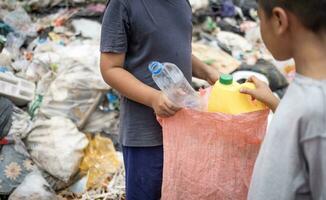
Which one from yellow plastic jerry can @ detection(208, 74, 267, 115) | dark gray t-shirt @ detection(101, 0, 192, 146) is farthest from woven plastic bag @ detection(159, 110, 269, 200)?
dark gray t-shirt @ detection(101, 0, 192, 146)

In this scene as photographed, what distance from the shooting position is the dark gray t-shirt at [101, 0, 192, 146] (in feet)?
4.67

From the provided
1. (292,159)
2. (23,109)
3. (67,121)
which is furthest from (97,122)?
(292,159)

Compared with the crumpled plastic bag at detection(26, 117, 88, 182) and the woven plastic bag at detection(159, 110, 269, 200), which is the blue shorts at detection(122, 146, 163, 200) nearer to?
the woven plastic bag at detection(159, 110, 269, 200)

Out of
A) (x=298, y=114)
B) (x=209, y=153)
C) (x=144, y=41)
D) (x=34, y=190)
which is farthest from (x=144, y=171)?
(x=34, y=190)

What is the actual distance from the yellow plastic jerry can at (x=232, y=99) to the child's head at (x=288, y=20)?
0.94 feet

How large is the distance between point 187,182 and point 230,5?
3694 millimetres

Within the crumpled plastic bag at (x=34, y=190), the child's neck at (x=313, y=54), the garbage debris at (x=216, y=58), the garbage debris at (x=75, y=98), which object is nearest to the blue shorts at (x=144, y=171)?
the child's neck at (x=313, y=54)

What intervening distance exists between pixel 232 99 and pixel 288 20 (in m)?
0.38

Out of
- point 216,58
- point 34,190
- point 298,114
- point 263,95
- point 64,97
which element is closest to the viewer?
point 298,114

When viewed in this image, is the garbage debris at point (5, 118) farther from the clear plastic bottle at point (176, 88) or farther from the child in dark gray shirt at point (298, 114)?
the child in dark gray shirt at point (298, 114)

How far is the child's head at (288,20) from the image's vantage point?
932 millimetres

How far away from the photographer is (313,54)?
96 cm

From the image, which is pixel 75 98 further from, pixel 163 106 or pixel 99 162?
pixel 163 106

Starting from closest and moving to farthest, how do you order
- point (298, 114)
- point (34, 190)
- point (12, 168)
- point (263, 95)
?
point (298, 114), point (263, 95), point (34, 190), point (12, 168)
